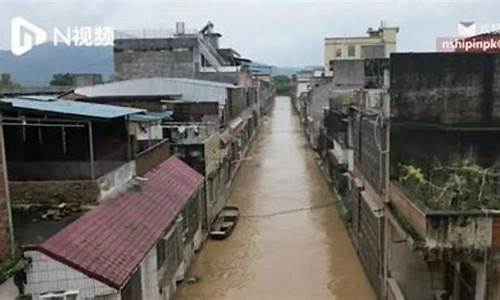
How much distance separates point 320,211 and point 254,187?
22.6ft

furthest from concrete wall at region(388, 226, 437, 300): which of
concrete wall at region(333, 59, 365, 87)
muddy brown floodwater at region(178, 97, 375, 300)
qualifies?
concrete wall at region(333, 59, 365, 87)

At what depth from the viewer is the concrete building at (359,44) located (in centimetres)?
6406

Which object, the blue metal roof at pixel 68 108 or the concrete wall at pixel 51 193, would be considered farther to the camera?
the blue metal roof at pixel 68 108

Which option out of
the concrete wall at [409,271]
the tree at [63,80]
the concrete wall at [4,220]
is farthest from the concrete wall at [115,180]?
the tree at [63,80]

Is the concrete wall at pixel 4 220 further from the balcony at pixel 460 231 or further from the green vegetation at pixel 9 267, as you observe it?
the balcony at pixel 460 231

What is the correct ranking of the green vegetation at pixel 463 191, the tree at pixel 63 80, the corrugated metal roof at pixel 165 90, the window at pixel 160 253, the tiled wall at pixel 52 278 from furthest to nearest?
1. the tree at pixel 63 80
2. the corrugated metal roof at pixel 165 90
3. the window at pixel 160 253
4. the green vegetation at pixel 463 191
5. the tiled wall at pixel 52 278

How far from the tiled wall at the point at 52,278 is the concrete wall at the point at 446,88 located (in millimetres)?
8274

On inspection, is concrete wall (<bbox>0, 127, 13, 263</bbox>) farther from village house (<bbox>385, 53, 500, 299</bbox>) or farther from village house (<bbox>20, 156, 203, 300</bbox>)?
village house (<bbox>385, 53, 500, 299</bbox>)

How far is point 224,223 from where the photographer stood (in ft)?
75.4

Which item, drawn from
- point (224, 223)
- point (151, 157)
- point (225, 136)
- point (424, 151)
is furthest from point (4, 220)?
point (225, 136)

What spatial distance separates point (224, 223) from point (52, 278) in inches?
568

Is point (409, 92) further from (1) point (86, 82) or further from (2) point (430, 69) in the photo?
(1) point (86, 82)

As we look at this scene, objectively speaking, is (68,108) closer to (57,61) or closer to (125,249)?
(125,249)

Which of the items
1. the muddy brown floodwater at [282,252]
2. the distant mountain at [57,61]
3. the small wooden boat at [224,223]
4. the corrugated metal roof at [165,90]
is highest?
the distant mountain at [57,61]
